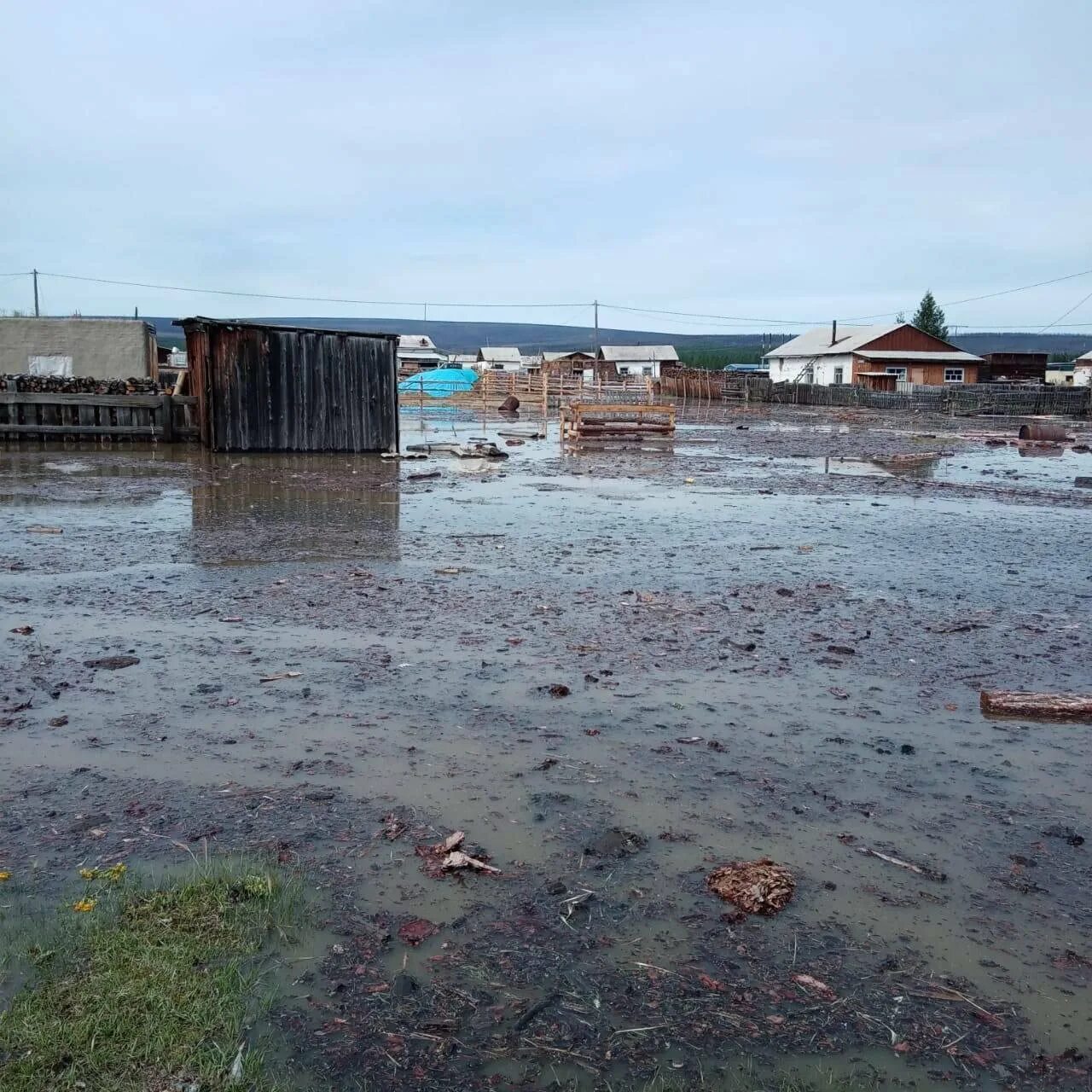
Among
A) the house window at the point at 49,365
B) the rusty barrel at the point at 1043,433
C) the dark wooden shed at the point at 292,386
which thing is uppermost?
the house window at the point at 49,365

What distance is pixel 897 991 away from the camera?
2.85m

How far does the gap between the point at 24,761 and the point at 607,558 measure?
5.53m

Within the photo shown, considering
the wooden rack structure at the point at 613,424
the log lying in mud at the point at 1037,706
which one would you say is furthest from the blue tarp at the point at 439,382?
the log lying in mud at the point at 1037,706

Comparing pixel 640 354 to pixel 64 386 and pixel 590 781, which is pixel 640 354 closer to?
pixel 64 386

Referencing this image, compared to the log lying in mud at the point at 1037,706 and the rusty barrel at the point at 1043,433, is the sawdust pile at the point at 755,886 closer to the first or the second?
the log lying in mud at the point at 1037,706

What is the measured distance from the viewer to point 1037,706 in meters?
5.02

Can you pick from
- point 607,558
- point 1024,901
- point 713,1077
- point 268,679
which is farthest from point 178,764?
point 607,558

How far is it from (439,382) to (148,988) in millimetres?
51339

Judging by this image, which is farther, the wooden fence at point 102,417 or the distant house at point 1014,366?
the distant house at point 1014,366

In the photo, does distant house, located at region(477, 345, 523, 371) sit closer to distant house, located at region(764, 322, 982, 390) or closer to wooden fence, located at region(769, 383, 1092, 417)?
distant house, located at region(764, 322, 982, 390)

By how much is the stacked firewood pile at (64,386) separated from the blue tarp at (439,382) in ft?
105

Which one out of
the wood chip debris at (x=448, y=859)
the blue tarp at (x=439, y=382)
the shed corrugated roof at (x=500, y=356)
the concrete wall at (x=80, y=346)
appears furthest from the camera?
the shed corrugated roof at (x=500, y=356)

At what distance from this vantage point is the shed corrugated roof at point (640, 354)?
9762cm

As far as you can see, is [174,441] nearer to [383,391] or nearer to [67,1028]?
[383,391]
